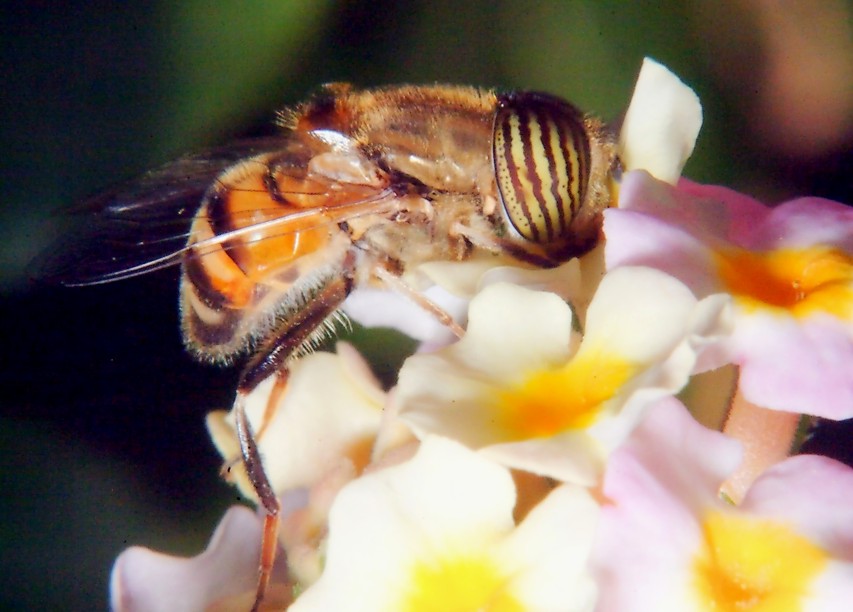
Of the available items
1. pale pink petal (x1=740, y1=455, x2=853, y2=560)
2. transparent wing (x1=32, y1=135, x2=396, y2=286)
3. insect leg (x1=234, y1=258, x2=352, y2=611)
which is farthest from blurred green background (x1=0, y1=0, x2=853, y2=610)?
pale pink petal (x1=740, y1=455, x2=853, y2=560)

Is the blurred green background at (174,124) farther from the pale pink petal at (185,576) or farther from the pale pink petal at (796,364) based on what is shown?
the pale pink petal at (796,364)

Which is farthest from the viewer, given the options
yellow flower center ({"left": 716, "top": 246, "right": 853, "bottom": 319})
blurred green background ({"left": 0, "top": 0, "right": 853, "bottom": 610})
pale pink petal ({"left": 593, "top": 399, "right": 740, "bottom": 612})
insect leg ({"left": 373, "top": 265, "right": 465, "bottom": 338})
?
blurred green background ({"left": 0, "top": 0, "right": 853, "bottom": 610})

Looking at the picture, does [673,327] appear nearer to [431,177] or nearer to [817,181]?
[431,177]

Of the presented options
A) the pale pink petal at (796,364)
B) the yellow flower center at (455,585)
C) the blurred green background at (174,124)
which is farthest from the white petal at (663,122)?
the blurred green background at (174,124)

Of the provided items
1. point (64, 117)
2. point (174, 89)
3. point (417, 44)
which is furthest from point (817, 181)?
point (64, 117)

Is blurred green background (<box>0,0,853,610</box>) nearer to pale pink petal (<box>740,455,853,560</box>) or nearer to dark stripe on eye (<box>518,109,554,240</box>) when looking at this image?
dark stripe on eye (<box>518,109,554,240</box>)

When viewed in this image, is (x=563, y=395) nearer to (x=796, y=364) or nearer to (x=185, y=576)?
(x=796, y=364)
